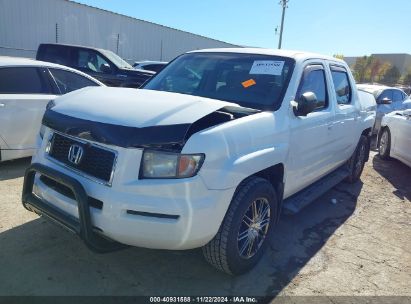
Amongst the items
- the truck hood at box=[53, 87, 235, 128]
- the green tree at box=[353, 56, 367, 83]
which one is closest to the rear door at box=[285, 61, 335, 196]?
the truck hood at box=[53, 87, 235, 128]

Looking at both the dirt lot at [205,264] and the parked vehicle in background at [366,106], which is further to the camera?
the parked vehicle in background at [366,106]

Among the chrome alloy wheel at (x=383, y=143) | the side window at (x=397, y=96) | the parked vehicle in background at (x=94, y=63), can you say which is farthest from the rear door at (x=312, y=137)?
the side window at (x=397, y=96)

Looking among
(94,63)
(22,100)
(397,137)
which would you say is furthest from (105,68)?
(397,137)

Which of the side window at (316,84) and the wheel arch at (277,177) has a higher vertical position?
the side window at (316,84)

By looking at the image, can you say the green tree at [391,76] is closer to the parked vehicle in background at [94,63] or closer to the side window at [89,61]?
the parked vehicle in background at [94,63]

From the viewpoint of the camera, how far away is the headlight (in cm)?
261

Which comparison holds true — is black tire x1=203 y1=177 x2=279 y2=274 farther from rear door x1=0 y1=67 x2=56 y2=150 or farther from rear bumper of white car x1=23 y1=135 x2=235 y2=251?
rear door x1=0 y1=67 x2=56 y2=150

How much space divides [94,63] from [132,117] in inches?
355

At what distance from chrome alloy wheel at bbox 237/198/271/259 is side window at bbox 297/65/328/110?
3.89 ft

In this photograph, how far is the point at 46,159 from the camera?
10.2 feet

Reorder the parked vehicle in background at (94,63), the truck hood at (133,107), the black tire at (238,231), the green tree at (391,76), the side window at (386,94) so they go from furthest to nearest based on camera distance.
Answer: the green tree at (391,76) → the side window at (386,94) → the parked vehicle in background at (94,63) → the black tire at (238,231) → the truck hood at (133,107)

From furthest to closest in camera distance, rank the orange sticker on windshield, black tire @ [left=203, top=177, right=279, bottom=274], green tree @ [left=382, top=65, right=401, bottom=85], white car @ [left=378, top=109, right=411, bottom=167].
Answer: green tree @ [left=382, top=65, right=401, bottom=85] → white car @ [left=378, top=109, right=411, bottom=167] → the orange sticker on windshield → black tire @ [left=203, top=177, right=279, bottom=274]

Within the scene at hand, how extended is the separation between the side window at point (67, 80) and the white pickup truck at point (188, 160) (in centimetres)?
268

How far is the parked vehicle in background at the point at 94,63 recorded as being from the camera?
10.7 m
